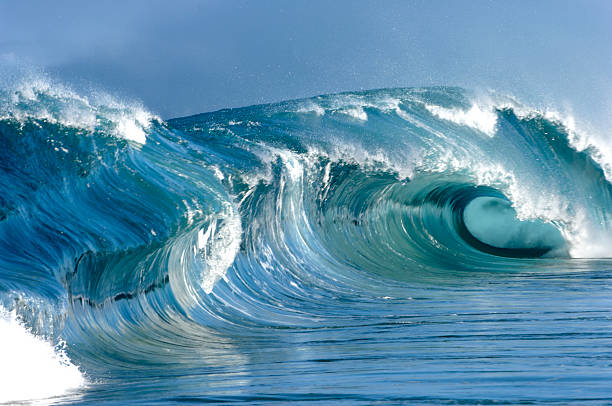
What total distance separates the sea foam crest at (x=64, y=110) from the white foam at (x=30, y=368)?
5.82 feet

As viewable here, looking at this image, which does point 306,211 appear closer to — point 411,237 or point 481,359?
point 411,237

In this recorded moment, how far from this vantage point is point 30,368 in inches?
126

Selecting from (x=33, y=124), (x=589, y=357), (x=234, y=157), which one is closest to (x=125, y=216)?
(x=33, y=124)

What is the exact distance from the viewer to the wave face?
310cm

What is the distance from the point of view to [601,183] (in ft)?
26.2

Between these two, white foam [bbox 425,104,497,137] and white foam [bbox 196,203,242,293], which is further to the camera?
white foam [bbox 425,104,497,137]

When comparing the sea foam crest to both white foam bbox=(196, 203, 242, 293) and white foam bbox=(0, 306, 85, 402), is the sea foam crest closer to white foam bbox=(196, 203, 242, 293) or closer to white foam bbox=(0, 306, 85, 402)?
white foam bbox=(196, 203, 242, 293)

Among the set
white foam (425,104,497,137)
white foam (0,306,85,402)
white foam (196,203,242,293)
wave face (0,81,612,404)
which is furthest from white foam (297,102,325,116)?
white foam (0,306,85,402)

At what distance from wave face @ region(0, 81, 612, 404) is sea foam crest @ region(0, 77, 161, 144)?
0.02 meters

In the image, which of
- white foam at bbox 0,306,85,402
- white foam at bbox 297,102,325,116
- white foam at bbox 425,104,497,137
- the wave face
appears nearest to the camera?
white foam at bbox 0,306,85,402

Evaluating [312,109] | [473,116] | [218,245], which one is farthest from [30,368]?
[473,116]

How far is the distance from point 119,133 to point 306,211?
2220mm

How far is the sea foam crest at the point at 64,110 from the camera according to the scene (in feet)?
16.9

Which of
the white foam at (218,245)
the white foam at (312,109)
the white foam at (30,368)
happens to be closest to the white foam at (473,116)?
the white foam at (312,109)
